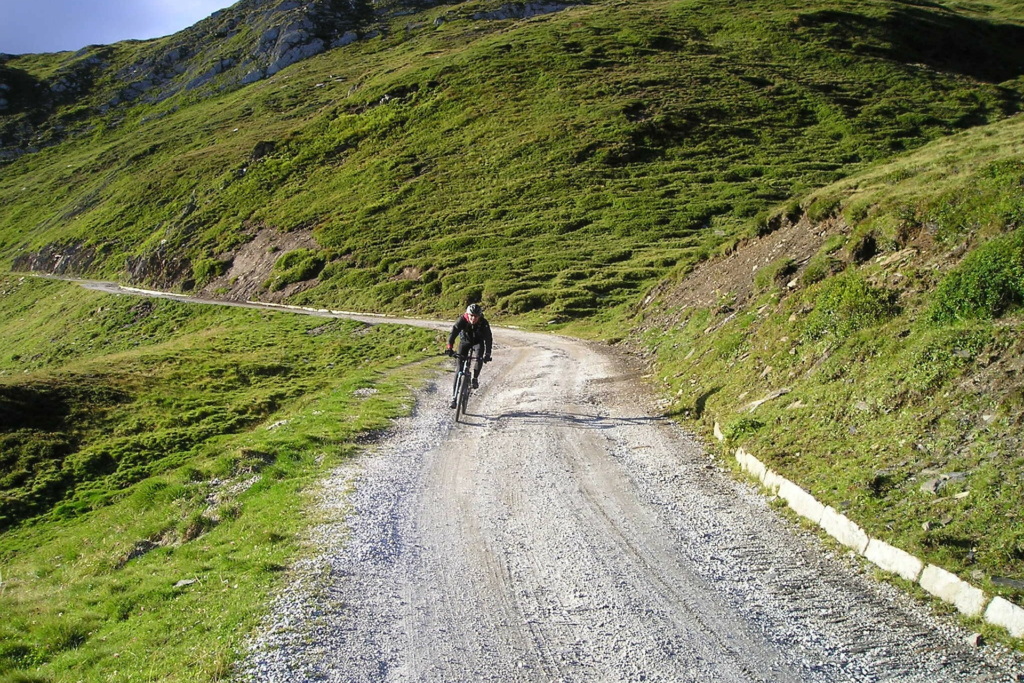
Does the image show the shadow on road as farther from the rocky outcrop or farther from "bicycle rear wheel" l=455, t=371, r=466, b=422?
the rocky outcrop

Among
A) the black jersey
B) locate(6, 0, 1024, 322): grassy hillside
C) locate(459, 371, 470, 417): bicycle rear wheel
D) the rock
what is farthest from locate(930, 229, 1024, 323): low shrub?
locate(6, 0, 1024, 322): grassy hillside

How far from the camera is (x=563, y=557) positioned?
8.27 m

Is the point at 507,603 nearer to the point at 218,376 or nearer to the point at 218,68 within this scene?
the point at 218,376

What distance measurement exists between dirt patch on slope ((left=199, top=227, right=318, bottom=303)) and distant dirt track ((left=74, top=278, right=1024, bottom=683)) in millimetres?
46147

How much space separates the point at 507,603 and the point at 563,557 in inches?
49.4

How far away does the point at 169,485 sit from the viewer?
1395cm

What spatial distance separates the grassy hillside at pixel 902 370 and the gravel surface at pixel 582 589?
0.94 meters

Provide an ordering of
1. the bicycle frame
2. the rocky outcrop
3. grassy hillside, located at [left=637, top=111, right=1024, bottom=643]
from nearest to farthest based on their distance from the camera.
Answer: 1. grassy hillside, located at [left=637, top=111, right=1024, bottom=643]
2. the bicycle frame
3. the rocky outcrop

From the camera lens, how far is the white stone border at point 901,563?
6008mm

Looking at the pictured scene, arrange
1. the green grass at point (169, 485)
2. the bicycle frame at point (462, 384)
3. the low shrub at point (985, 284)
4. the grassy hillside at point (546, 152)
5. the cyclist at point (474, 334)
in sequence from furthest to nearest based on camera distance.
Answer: the grassy hillside at point (546, 152) < the bicycle frame at point (462, 384) < the cyclist at point (474, 334) < the low shrub at point (985, 284) < the green grass at point (169, 485)

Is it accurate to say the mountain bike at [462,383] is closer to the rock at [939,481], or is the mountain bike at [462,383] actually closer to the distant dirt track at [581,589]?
the distant dirt track at [581,589]

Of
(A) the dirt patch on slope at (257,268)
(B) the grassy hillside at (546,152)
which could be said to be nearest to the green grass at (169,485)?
(B) the grassy hillside at (546,152)

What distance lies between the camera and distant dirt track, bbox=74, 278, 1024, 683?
6043 mm

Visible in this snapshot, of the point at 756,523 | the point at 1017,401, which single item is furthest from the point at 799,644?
the point at 1017,401
